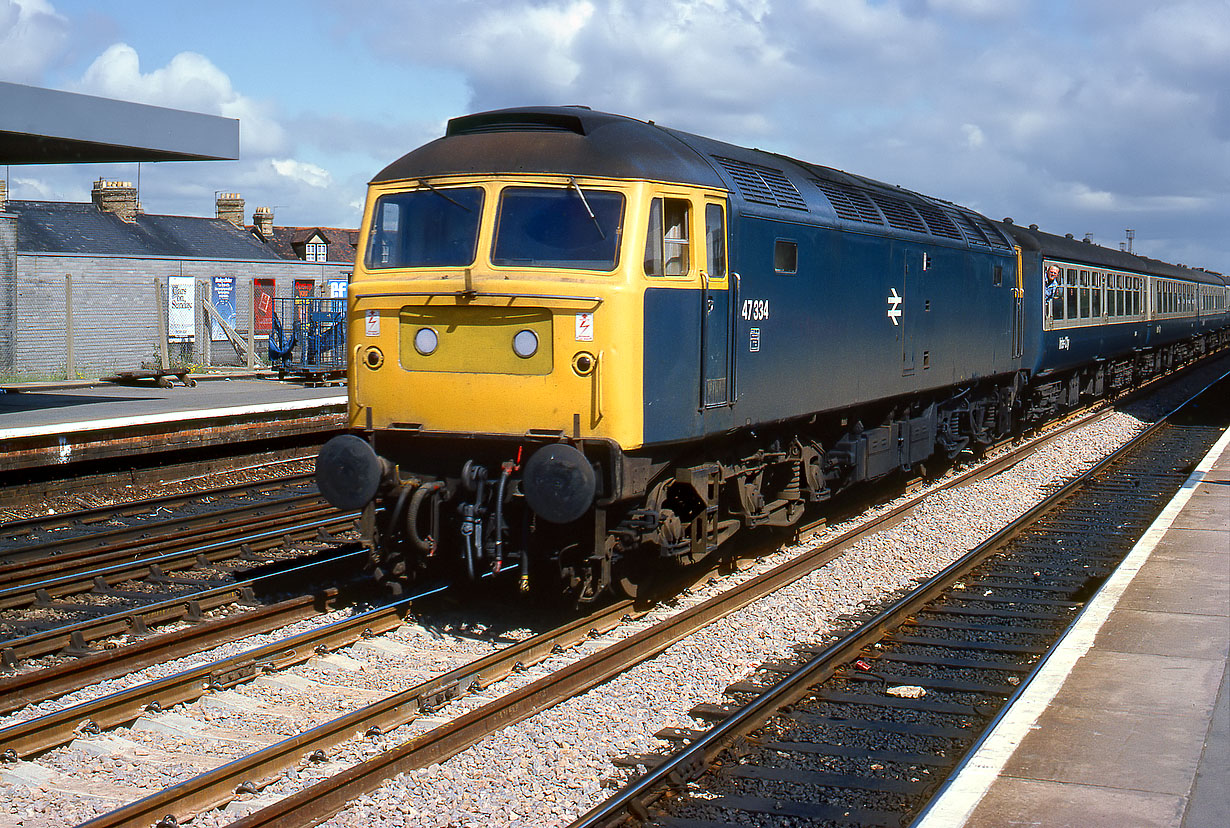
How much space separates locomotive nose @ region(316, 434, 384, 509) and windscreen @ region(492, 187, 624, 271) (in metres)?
1.56

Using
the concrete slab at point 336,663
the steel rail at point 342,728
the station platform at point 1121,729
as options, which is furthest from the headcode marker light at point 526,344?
the station platform at point 1121,729

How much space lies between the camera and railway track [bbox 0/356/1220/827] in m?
5.24

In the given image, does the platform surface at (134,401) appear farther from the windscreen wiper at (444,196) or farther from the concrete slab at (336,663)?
the concrete slab at (336,663)

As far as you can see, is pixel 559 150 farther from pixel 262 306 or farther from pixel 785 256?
pixel 262 306

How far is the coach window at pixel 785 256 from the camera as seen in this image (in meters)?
9.51

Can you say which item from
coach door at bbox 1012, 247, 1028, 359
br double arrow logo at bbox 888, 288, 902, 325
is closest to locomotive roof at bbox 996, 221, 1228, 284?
coach door at bbox 1012, 247, 1028, 359

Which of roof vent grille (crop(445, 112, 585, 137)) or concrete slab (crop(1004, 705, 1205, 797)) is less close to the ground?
roof vent grille (crop(445, 112, 585, 137))

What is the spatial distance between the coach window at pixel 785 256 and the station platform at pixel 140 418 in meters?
8.82

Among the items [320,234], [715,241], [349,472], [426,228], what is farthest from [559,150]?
[320,234]

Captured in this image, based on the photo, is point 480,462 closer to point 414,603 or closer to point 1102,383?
point 414,603

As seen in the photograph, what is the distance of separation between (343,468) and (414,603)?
1286 millimetres

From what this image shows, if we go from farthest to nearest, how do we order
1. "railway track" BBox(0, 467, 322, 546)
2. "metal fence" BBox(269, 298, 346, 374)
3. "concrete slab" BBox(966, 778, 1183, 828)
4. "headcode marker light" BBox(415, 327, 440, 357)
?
"metal fence" BBox(269, 298, 346, 374) < "railway track" BBox(0, 467, 322, 546) < "headcode marker light" BBox(415, 327, 440, 357) < "concrete slab" BBox(966, 778, 1183, 828)

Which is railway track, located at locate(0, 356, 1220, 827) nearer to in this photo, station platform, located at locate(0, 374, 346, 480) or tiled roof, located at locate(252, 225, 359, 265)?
station platform, located at locate(0, 374, 346, 480)

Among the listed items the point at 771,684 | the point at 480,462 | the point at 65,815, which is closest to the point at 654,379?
the point at 480,462
